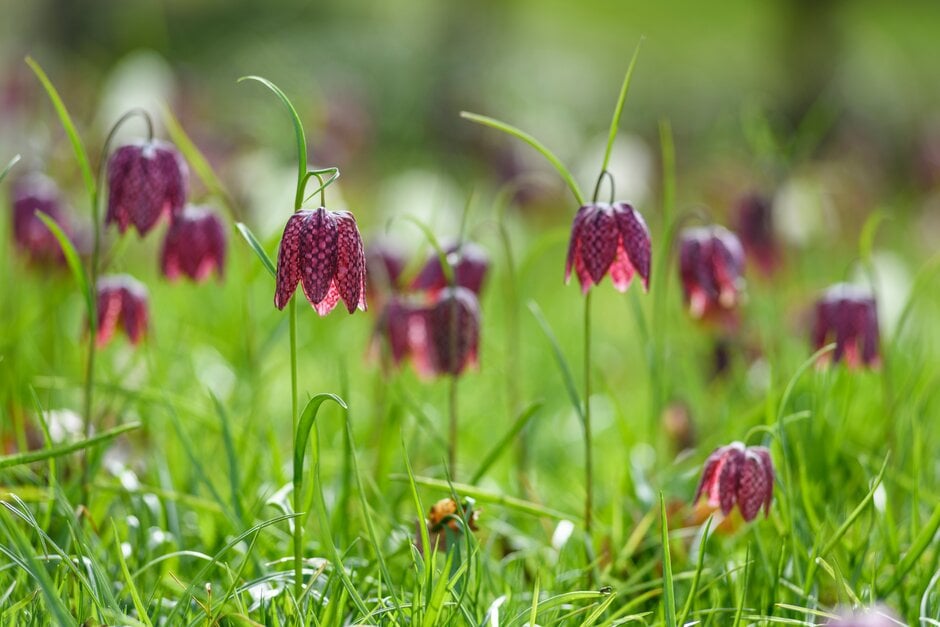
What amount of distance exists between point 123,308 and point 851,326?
4.52ft

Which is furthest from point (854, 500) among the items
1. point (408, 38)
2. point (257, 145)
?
point (408, 38)

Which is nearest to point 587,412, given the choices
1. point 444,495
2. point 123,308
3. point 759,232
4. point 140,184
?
point 444,495

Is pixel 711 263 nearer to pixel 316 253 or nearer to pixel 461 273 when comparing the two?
pixel 461 273

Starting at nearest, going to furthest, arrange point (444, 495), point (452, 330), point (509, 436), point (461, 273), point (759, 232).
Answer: point (509, 436) → point (452, 330) → point (444, 495) → point (461, 273) → point (759, 232)

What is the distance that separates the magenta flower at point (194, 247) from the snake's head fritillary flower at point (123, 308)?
7cm

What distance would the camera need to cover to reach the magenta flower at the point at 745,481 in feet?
5.54

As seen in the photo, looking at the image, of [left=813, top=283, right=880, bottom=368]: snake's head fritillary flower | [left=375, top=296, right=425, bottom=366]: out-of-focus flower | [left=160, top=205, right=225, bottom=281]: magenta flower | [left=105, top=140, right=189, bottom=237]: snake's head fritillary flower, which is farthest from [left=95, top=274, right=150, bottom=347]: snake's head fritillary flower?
[left=813, top=283, right=880, bottom=368]: snake's head fritillary flower

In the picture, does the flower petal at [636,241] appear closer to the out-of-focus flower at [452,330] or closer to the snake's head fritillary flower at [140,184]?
the out-of-focus flower at [452,330]

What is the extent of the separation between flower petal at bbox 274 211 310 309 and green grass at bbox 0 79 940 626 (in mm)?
40

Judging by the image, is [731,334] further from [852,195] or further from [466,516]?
[852,195]

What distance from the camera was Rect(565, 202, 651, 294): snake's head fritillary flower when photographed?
1700 mm

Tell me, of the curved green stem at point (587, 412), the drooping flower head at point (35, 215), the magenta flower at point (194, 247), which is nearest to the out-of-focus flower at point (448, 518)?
the curved green stem at point (587, 412)

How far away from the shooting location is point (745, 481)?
5.55ft

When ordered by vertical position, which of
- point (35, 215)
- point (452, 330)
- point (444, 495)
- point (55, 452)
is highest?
point (35, 215)
